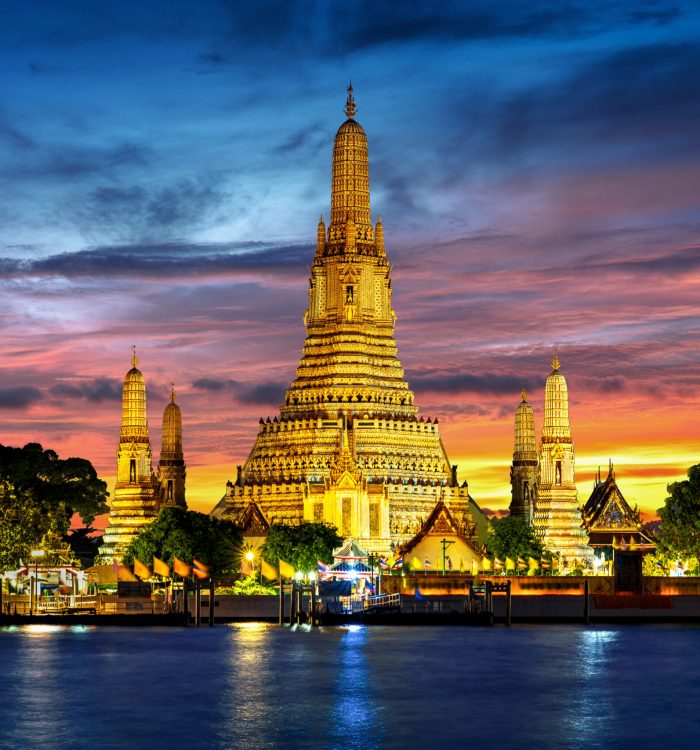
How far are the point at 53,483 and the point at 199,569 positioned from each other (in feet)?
44.7

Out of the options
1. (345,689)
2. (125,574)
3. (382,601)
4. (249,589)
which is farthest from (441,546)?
(345,689)

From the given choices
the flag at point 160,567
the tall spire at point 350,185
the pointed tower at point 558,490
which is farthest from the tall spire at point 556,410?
the flag at point 160,567

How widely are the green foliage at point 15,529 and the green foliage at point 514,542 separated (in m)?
31.9

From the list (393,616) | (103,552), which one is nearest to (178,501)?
(103,552)

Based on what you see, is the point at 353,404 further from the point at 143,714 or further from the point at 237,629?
the point at 143,714

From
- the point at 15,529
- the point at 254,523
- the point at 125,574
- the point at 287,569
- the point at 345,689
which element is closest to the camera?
the point at 345,689

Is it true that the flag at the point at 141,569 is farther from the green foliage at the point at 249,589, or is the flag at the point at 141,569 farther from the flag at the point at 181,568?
the flag at the point at 181,568

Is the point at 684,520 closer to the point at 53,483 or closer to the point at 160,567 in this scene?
the point at 160,567

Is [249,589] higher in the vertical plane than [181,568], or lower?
lower

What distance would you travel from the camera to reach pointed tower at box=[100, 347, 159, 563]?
152 m

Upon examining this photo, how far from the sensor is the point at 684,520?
132625 mm

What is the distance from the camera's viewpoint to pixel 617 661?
106125 mm

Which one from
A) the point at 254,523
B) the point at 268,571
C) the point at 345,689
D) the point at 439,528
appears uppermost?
the point at 254,523

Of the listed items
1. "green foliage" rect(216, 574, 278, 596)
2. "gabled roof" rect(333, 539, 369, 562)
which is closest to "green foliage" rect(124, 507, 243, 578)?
"green foliage" rect(216, 574, 278, 596)
